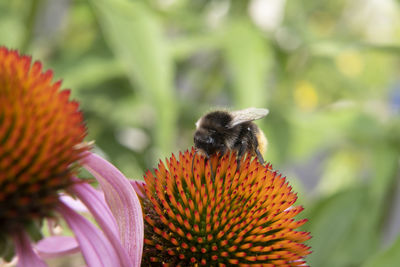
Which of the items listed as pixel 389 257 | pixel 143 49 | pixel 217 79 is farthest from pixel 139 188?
pixel 217 79

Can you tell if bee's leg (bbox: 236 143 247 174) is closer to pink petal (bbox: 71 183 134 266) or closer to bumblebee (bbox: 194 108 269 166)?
bumblebee (bbox: 194 108 269 166)

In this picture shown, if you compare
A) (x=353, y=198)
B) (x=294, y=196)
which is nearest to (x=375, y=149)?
(x=353, y=198)

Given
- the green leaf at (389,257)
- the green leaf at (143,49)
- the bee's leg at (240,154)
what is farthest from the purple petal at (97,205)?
the green leaf at (143,49)

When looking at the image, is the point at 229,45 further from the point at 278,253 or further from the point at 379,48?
the point at 278,253

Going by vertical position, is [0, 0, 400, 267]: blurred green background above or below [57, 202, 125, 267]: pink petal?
above

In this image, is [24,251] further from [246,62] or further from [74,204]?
[246,62]

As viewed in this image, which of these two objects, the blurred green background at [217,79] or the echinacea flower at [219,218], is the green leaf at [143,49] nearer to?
the blurred green background at [217,79]

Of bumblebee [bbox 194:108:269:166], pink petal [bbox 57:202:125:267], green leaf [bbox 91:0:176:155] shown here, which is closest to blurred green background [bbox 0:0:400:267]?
green leaf [bbox 91:0:176:155]
